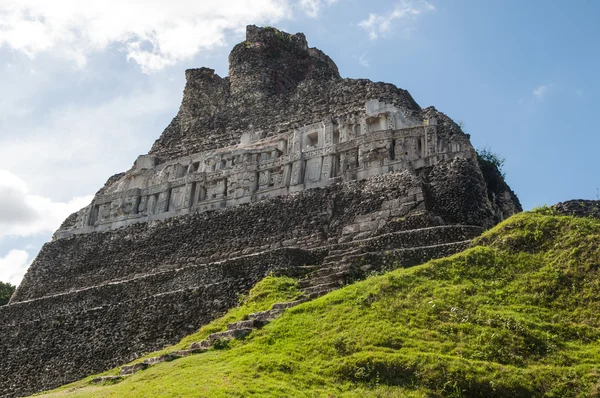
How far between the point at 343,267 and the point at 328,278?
0.44m

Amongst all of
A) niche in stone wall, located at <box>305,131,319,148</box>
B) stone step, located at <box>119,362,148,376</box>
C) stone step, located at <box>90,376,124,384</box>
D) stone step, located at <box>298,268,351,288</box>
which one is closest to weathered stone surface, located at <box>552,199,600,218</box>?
stone step, located at <box>298,268,351,288</box>

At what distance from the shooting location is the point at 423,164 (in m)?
21.8

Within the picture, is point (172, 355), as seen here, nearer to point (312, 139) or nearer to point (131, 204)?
point (312, 139)

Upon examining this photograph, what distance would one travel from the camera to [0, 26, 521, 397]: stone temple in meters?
19.0

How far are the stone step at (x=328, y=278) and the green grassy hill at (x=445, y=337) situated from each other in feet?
4.13

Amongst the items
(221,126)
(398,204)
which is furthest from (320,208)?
(221,126)

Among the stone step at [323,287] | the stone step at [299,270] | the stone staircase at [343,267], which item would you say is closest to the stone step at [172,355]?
the stone staircase at [343,267]

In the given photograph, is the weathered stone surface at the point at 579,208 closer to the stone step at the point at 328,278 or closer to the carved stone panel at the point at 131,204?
the stone step at the point at 328,278

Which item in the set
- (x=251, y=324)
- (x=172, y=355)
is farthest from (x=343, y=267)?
(x=172, y=355)

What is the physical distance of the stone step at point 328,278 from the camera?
1609 centimetres

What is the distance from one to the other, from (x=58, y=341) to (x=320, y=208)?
8756 millimetres

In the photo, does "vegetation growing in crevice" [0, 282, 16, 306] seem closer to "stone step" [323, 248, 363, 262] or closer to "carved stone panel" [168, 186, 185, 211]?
"carved stone panel" [168, 186, 185, 211]

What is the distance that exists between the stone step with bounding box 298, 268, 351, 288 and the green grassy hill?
1.26 meters

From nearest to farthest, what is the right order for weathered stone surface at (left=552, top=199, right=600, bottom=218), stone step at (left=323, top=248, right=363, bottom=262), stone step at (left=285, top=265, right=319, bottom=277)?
weathered stone surface at (left=552, top=199, right=600, bottom=218)
stone step at (left=323, top=248, right=363, bottom=262)
stone step at (left=285, top=265, right=319, bottom=277)
